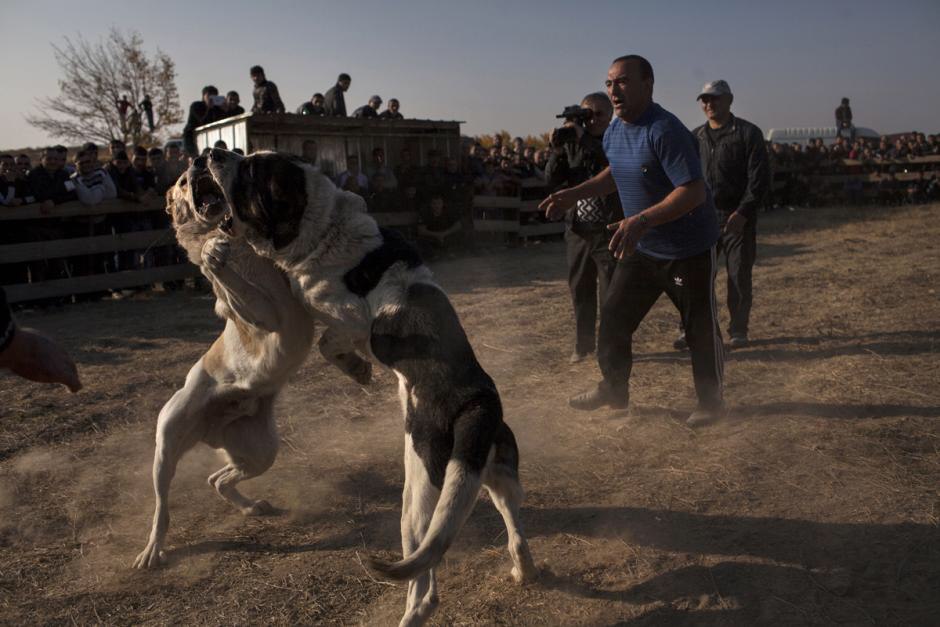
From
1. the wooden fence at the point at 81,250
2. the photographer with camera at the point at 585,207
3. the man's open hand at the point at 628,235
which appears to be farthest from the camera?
the wooden fence at the point at 81,250

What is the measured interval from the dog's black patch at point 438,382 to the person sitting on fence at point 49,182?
8554mm

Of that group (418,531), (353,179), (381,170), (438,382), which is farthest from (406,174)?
(418,531)

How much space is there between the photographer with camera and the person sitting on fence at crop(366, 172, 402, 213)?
6989mm

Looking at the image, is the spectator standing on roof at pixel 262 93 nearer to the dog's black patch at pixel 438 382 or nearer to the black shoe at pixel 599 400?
the black shoe at pixel 599 400

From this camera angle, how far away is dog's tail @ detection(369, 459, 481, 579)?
7.88ft

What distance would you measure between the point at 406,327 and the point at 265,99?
438 inches

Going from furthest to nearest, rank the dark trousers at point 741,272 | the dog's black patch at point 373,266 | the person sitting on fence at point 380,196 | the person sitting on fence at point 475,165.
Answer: the person sitting on fence at point 475,165, the person sitting on fence at point 380,196, the dark trousers at point 741,272, the dog's black patch at point 373,266

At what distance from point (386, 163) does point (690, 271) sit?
1029 cm

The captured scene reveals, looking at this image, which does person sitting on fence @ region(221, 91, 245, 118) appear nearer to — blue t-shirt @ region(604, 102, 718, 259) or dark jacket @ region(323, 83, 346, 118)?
dark jacket @ region(323, 83, 346, 118)

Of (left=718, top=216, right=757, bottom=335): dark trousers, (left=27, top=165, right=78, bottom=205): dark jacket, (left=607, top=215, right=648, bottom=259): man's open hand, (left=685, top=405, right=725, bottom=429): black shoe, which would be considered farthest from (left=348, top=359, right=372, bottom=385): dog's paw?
(left=27, top=165, right=78, bottom=205): dark jacket

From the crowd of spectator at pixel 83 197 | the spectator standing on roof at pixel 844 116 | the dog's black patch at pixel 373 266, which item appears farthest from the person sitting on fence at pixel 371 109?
the spectator standing on roof at pixel 844 116

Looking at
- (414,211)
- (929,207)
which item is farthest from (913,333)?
(929,207)

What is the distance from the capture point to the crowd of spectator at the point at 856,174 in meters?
21.2

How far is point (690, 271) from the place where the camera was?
15.3 feet
